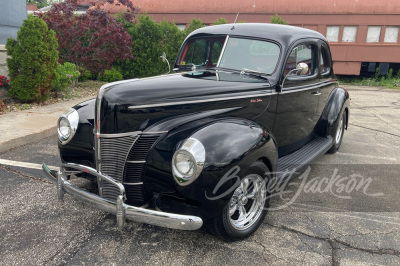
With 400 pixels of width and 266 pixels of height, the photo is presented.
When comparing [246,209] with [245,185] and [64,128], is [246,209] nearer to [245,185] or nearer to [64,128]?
[245,185]

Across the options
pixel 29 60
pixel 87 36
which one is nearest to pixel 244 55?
pixel 29 60

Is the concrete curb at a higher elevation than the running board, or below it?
below

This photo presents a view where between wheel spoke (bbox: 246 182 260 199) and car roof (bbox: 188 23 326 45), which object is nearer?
wheel spoke (bbox: 246 182 260 199)

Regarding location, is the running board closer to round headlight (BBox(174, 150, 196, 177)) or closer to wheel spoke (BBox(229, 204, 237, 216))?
wheel spoke (BBox(229, 204, 237, 216))

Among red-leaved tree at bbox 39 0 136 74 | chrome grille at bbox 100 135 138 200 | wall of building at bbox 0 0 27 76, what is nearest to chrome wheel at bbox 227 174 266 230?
chrome grille at bbox 100 135 138 200

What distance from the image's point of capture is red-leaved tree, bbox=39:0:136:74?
895cm

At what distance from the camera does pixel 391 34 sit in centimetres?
1505

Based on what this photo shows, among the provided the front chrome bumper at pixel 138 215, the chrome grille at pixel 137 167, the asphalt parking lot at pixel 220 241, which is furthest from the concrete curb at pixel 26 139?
the chrome grille at pixel 137 167

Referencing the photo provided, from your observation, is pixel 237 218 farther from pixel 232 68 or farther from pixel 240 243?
pixel 232 68

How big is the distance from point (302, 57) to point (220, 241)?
2397mm

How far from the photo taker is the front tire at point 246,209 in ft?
8.20

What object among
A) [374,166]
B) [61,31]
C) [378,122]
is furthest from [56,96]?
[378,122]

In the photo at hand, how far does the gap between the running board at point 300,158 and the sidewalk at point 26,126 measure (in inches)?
154

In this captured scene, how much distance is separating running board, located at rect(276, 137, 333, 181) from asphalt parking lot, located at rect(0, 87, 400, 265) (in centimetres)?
35
